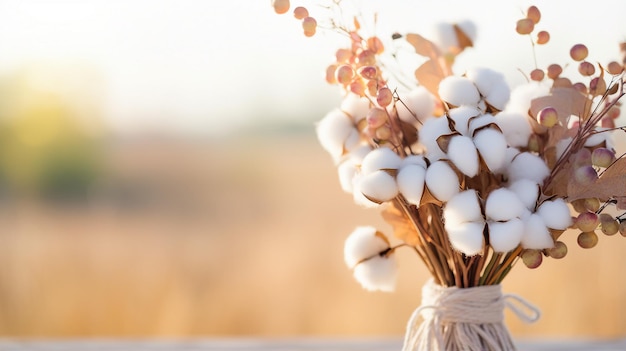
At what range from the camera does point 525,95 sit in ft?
2.23

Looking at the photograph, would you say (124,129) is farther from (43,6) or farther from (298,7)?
(298,7)

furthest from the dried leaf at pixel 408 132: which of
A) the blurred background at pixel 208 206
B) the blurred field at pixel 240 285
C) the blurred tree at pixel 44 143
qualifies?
the blurred tree at pixel 44 143

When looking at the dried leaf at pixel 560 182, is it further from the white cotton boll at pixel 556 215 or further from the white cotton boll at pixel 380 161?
the white cotton boll at pixel 380 161

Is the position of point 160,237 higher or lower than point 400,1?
lower

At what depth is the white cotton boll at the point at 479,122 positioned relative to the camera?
0.58 meters

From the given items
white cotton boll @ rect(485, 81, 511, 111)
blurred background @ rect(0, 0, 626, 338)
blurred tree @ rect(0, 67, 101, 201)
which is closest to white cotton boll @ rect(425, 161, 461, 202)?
white cotton boll @ rect(485, 81, 511, 111)

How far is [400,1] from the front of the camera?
1292 mm

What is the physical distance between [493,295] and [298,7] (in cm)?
33

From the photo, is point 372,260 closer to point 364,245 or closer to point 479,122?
point 364,245

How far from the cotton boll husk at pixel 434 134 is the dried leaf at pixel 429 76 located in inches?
2.8

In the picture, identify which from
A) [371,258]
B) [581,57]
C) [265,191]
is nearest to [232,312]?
[371,258]

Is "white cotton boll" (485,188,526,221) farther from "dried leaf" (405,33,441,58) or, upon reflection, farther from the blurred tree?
the blurred tree

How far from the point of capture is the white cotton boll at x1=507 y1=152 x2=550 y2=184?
2.06ft

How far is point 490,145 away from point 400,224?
6.3 inches
